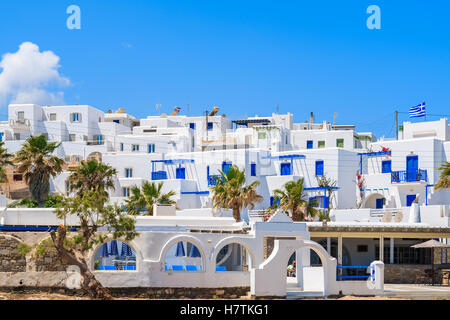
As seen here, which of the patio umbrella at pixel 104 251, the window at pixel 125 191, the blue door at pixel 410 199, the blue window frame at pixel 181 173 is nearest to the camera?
the patio umbrella at pixel 104 251

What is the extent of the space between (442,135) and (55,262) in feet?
115

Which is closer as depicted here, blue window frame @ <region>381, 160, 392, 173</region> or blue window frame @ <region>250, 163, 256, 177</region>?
blue window frame @ <region>381, 160, 392, 173</region>

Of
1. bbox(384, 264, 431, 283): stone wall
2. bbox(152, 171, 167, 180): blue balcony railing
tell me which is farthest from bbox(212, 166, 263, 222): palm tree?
bbox(152, 171, 167, 180): blue balcony railing

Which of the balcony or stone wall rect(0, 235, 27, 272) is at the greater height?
the balcony

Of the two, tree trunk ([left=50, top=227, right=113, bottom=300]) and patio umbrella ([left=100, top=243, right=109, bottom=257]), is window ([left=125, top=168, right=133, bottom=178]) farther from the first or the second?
tree trunk ([left=50, top=227, right=113, bottom=300])

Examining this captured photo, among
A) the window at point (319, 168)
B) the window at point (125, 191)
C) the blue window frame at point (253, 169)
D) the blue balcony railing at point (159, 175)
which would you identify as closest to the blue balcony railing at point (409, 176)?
the window at point (319, 168)

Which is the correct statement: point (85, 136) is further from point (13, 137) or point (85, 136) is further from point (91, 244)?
point (91, 244)

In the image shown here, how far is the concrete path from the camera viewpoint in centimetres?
3456

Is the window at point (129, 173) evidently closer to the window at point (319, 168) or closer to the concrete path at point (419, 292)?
the window at point (319, 168)

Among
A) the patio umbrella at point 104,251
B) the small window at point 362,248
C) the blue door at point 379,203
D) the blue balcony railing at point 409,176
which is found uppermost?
the blue balcony railing at point 409,176

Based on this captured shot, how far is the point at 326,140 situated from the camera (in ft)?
229

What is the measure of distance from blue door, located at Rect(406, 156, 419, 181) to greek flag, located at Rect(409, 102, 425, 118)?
10899mm

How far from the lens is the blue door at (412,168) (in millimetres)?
54344

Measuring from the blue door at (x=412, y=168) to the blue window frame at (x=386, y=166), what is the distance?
5.70ft
